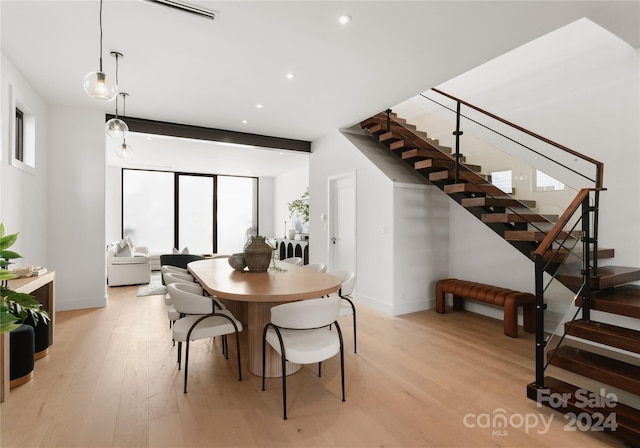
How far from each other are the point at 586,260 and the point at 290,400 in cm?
265

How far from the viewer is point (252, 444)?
1.91 m

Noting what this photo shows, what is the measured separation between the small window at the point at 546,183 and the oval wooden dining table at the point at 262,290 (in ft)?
7.79

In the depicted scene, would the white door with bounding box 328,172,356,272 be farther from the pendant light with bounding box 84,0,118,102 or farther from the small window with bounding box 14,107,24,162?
the small window with bounding box 14,107,24,162

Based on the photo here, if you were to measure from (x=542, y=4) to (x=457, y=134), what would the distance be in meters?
1.94

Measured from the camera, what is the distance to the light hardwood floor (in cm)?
198

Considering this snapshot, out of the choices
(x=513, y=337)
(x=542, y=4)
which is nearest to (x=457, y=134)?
(x=542, y=4)

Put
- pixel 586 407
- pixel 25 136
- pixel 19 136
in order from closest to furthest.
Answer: pixel 586 407 < pixel 19 136 < pixel 25 136

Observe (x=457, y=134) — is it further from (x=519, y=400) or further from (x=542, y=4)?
(x=519, y=400)

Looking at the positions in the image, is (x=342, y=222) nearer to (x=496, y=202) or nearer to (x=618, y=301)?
(x=496, y=202)

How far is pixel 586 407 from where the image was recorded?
6.93 feet

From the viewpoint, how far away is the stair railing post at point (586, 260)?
2621 mm

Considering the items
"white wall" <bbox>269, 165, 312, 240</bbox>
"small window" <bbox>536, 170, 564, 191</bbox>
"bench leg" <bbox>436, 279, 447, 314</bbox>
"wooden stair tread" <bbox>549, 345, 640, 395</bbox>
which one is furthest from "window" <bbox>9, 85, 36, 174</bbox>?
"white wall" <bbox>269, 165, 312, 240</bbox>


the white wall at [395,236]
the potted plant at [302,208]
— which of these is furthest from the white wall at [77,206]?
the potted plant at [302,208]

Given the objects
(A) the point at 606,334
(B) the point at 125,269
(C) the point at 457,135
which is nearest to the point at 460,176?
(C) the point at 457,135
